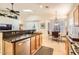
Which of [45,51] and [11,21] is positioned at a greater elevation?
[11,21]

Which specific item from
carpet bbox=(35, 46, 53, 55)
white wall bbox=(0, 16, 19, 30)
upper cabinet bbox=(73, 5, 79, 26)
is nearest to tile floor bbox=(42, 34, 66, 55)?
carpet bbox=(35, 46, 53, 55)

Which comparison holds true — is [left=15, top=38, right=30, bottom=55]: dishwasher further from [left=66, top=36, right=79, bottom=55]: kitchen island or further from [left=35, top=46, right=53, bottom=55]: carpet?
[left=66, top=36, right=79, bottom=55]: kitchen island

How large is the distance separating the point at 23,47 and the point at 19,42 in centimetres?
12

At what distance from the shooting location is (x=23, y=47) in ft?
8.20

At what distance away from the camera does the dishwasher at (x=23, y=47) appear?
241 centimetres

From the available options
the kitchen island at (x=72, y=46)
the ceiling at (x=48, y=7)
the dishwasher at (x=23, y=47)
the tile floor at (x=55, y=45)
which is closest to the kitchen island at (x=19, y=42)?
the dishwasher at (x=23, y=47)

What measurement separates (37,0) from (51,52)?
37.8 inches

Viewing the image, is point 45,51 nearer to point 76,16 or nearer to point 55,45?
point 55,45

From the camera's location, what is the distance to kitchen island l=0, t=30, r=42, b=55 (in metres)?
2.39

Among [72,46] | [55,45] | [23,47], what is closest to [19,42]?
[23,47]

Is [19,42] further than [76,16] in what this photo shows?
No

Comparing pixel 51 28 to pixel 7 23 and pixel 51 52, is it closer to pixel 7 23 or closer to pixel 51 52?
pixel 51 52

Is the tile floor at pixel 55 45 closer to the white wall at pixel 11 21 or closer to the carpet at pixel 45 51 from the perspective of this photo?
the carpet at pixel 45 51
